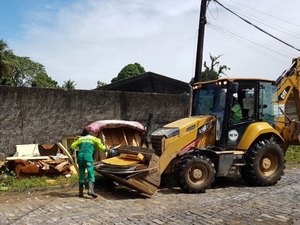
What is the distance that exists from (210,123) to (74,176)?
12.0ft

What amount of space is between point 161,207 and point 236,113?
3.26 m

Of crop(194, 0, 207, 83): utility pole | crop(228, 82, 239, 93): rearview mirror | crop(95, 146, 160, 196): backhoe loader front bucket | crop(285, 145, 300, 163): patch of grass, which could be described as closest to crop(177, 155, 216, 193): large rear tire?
crop(95, 146, 160, 196): backhoe loader front bucket

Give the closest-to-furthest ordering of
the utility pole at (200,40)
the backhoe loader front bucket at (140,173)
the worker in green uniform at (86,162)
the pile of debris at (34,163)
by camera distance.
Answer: the backhoe loader front bucket at (140,173)
the worker in green uniform at (86,162)
the pile of debris at (34,163)
the utility pole at (200,40)

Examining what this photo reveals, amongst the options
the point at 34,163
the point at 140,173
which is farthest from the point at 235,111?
the point at 34,163

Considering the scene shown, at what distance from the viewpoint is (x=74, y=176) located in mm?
10711

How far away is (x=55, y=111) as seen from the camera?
→ 12367 mm

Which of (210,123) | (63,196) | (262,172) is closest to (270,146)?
(262,172)

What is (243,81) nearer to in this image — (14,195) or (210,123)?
(210,123)

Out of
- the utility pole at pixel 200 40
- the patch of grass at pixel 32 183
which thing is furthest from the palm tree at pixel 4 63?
the patch of grass at pixel 32 183

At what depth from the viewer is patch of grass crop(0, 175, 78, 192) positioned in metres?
9.55

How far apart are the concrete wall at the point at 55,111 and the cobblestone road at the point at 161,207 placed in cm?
286

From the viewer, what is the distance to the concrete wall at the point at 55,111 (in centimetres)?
1153

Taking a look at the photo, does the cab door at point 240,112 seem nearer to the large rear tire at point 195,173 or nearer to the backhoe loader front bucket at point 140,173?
the large rear tire at point 195,173

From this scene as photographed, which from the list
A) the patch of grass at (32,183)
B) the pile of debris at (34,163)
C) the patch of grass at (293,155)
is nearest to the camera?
the patch of grass at (32,183)
